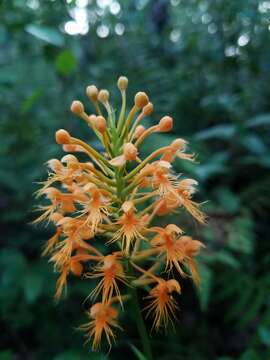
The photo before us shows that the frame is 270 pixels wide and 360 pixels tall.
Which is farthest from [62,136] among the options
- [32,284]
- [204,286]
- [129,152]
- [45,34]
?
[204,286]

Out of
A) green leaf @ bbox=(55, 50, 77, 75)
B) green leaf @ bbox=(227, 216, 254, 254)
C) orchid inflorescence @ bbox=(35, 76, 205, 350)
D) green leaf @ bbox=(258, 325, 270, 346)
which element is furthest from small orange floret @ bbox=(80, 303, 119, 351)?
green leaf @ bbox=(55, 50, 77, 75)

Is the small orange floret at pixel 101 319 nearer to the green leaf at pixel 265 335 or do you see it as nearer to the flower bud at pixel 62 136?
the flower bud at pixel 62 136

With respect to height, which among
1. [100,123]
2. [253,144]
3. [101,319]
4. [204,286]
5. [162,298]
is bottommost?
[101,319]

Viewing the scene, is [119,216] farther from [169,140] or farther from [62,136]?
[169,140]

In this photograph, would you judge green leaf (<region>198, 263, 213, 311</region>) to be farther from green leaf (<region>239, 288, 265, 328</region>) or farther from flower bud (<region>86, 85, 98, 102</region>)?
flower bud (<region>86, 85, 98, 102</region>)

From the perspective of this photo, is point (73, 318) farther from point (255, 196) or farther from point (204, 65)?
point (204, 65)

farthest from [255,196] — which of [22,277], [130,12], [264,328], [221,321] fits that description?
[130,12]

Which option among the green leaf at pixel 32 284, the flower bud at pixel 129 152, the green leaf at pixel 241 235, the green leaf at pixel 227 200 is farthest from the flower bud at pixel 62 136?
the green leaf at pixel 227 200

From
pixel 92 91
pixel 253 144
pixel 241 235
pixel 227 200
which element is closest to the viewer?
pixel 92 91
